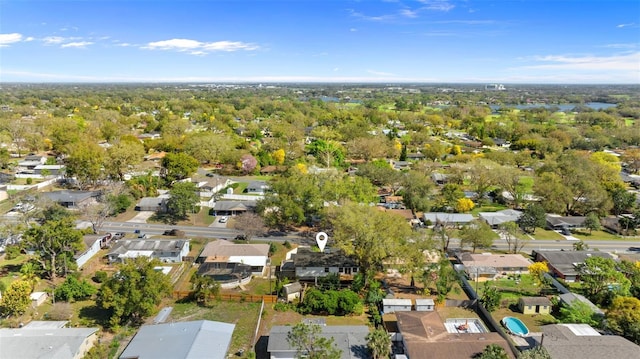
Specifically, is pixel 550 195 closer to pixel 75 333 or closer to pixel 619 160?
pixel 619 160

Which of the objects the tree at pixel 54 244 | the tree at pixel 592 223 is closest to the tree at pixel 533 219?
the tree at pixel 592 223

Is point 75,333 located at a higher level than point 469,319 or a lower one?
higher

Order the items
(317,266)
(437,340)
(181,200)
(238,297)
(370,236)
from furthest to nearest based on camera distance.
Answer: (181,200) < (317,266) < (370,236) < (238,297) < (437,340)

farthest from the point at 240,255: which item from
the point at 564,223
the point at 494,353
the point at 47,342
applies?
the point at 564,223

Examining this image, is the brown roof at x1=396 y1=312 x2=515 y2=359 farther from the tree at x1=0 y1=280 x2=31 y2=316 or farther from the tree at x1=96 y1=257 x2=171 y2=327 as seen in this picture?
the tree at x1=0 y1=280 x2=31 y2=316

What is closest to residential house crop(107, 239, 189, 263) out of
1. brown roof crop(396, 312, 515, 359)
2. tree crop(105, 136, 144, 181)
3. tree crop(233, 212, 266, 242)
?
tree crop(233, 212, 266, 242)

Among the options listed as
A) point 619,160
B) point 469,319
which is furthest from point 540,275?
point 619,160

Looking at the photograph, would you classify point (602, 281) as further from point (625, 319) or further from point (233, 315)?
point (233, 315)

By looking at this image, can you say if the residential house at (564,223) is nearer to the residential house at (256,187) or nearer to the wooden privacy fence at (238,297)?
the wooden privacy fence at (238,297)
